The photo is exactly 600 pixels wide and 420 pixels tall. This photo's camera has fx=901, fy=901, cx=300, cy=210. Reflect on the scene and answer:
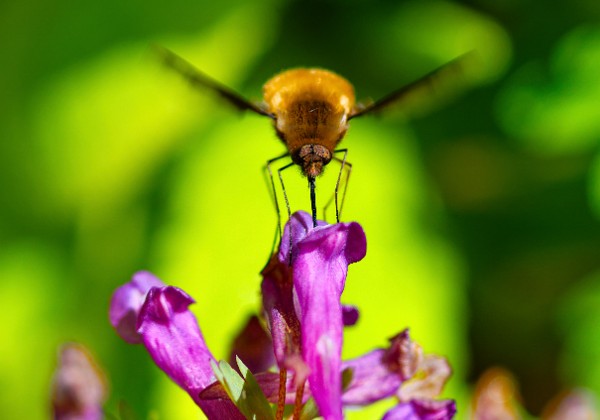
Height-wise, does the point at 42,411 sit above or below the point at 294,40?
below

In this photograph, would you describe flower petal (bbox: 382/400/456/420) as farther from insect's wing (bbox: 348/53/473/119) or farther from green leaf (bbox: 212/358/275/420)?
insect's wing (bbox: 348/53/473/119)

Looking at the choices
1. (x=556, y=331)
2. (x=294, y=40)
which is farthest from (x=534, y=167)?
(x=294, y=40)

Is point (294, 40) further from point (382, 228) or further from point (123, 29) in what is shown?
point (382, 228)

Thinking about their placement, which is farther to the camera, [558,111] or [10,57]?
[10,57]

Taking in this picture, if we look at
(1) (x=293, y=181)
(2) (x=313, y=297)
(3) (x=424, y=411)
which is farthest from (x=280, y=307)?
(1) (x=293, y=181)

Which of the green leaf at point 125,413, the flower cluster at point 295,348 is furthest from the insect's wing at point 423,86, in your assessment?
the green leaf at point 125,413

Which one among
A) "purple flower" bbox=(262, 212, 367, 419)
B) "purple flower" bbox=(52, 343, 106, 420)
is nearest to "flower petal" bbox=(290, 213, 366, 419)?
"purple flower" bbox=(262, 212, 367, 419)
